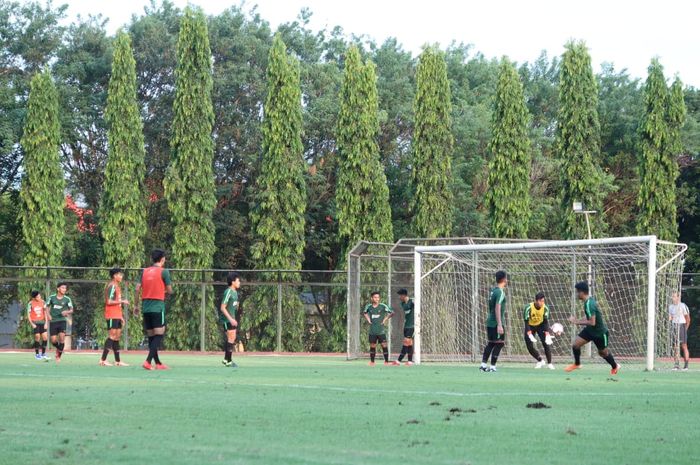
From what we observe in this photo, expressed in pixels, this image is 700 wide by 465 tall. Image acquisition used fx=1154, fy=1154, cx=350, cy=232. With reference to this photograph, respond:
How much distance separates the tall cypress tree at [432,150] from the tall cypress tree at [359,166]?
4.20ft

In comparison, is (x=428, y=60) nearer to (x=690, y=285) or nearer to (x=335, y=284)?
(x=335, y=284)

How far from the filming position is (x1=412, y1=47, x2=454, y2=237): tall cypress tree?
4084 centimetres

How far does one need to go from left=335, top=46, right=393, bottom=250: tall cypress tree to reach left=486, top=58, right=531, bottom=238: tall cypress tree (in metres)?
3.88

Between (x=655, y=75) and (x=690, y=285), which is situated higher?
(x=655, y=75)

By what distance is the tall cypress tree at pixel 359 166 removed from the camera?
4097cm

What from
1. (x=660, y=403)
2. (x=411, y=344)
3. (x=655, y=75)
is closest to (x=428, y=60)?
(x=655, y=75)

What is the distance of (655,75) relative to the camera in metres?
41.6

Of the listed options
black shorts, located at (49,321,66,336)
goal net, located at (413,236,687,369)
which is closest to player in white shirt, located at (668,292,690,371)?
goal net, located at (413,236,687,369)

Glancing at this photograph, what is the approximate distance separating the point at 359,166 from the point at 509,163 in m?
5.33

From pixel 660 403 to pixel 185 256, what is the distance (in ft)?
98.8

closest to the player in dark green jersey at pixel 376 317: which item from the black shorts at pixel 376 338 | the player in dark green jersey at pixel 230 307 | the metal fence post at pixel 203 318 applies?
the black shorts at pixel 376 338

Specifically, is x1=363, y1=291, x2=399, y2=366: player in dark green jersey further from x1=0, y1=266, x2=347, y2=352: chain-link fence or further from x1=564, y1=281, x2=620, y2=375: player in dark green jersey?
x1=0, y1=266, x2=347, y2=352: chain-link fence

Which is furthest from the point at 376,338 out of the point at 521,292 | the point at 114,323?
the point at 521,292

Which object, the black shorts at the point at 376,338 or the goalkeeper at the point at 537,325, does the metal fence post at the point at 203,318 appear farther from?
the goalkeeper at the point at 537,325
